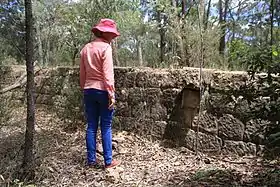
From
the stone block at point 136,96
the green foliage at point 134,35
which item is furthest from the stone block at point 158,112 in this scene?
the green foliage at point 134,35

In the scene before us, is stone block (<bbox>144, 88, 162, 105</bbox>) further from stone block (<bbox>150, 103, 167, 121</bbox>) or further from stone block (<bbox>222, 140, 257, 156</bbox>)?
stone block (<bbox>222, 140, 257, 156</bbox>)

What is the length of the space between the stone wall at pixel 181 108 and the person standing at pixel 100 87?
3.41 feet

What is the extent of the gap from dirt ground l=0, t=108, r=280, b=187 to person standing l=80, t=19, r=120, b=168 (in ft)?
0.87

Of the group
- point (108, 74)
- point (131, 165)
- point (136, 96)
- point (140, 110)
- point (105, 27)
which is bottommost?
point (131, 165)

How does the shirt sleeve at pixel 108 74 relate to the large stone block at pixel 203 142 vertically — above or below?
above

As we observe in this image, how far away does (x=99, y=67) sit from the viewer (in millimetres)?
3928

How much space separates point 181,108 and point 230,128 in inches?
28.2

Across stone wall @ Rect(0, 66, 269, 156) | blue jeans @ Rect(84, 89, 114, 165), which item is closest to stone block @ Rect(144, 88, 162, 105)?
stone wall @ Rect(0, 66, 269, 156)

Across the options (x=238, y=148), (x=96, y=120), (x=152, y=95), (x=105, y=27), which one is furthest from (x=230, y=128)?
(x=105, y=27)

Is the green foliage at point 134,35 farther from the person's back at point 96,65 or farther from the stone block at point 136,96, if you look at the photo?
the person's back at point 96,65

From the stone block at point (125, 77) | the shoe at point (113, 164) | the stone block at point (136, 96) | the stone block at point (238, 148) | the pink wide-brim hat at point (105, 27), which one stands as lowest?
the shoe at point (113, 164)

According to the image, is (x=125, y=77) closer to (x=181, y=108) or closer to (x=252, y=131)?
(x=181, y=108)

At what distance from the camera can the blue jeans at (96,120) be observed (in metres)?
3.90

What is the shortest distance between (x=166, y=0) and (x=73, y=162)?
6.56m
